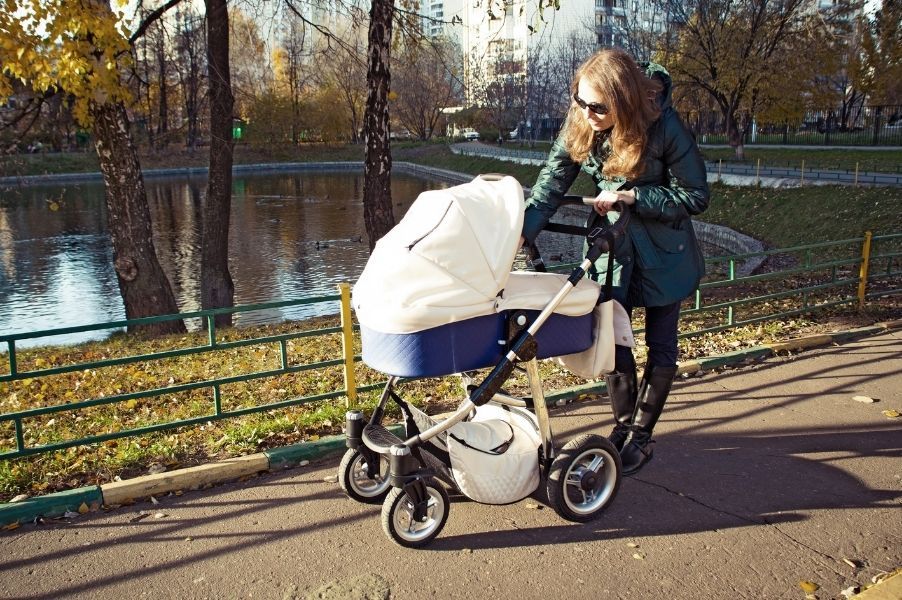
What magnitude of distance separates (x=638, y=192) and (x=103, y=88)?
714cm

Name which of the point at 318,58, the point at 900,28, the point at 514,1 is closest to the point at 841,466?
the point at 514,1

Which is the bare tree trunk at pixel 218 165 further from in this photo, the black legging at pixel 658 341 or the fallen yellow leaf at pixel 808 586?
the fallen yellow leaf at pixel 808 586

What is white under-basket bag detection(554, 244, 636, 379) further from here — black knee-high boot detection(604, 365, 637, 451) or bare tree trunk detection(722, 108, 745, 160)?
bare tree trunk detection(722, 108, 745, 160)

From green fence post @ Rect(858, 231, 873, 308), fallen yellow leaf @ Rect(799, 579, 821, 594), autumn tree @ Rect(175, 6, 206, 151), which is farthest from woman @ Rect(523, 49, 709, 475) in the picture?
autumn tree @ Rect(175, 6, 206, 151)

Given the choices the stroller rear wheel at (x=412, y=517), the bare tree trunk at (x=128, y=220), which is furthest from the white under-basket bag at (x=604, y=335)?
the bare tree trunk at (x=128, y=220)

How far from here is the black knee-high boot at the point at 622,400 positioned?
4.39 metres

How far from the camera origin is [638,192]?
392cm

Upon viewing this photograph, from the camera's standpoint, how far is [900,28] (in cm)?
2816

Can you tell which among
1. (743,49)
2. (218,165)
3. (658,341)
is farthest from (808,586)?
(743,49)

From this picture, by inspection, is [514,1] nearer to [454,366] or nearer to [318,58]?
[318,58]

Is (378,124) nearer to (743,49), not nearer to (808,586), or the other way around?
(808,586)

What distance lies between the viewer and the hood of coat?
3.96 meters

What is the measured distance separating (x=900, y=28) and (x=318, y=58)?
2442 centimetres

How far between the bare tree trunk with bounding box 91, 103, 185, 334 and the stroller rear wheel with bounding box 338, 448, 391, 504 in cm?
704
